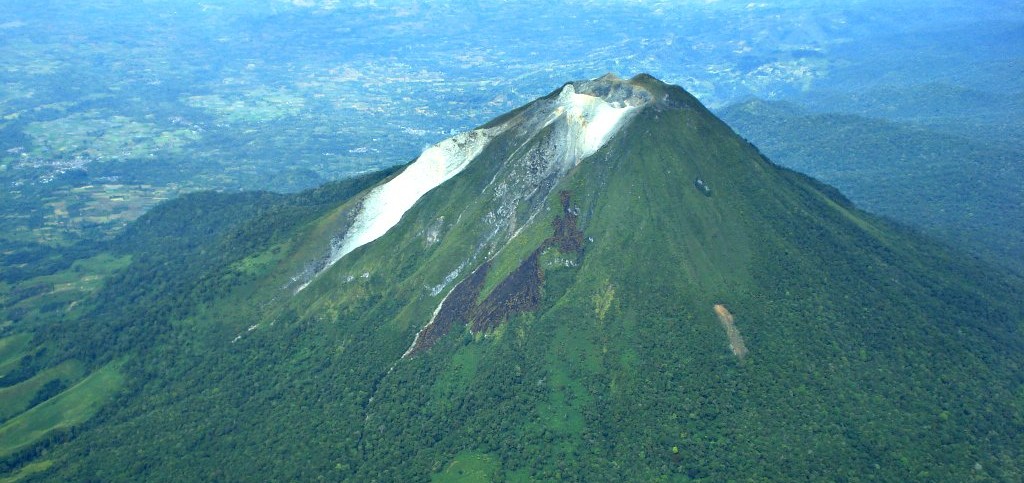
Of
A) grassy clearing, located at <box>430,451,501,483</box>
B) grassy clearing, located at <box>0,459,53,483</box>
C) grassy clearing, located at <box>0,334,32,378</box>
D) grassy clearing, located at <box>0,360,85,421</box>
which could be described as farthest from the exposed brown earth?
grassy clearing, located at <box>0,334,32,378</box>

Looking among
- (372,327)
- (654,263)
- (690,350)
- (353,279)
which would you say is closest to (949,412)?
(690,350)

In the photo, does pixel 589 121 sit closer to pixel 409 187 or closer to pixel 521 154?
pixel 521 154

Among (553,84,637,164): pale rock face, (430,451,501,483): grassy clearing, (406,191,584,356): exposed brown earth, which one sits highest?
(553,84,637,164): pale rock face

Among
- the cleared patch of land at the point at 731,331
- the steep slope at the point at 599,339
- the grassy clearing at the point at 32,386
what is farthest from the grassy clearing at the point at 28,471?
the cleared patch of land at the point at 731,331

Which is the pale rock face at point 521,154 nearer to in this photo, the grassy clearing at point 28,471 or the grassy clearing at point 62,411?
the grassy clearing at point 62,411

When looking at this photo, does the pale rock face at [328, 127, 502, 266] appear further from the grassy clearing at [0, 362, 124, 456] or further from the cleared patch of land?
the cleared patch of land
